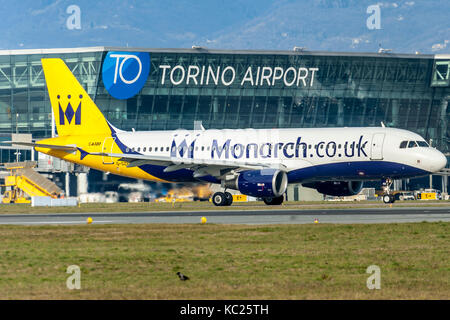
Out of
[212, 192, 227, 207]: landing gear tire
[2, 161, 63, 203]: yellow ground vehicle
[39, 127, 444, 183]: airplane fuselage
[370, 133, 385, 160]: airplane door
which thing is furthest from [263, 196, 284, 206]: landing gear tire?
[2, 161, 63, 203]: yellow ground vehicle

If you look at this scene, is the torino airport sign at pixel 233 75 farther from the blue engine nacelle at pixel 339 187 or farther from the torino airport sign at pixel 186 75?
the blue engine nacelle at pixel 339 187

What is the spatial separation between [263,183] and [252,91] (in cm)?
6161

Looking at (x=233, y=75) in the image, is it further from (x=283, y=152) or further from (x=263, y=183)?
(x=263, y=183)

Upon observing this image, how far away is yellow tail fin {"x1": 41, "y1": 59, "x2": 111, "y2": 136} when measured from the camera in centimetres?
6191

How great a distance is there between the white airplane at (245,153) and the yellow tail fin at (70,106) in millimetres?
73

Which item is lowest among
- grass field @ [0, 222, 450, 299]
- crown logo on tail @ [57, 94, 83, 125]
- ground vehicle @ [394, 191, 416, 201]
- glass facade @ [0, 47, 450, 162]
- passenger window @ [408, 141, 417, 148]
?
grass field @ [0, 222, 450, 299]

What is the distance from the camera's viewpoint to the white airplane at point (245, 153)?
51.8 meters

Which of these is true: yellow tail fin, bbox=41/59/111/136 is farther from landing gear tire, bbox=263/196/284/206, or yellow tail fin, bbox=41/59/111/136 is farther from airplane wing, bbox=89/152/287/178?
landing gear tire, bbox=263/196/284/206

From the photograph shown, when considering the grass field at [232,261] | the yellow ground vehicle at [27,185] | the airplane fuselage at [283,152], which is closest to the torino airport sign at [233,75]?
the yellow ground vehicle at [27,185]

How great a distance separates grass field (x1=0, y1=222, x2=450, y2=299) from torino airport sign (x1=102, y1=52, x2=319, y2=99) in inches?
2854

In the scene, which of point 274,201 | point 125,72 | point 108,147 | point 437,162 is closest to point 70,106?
point 108,147

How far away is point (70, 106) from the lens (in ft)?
204
